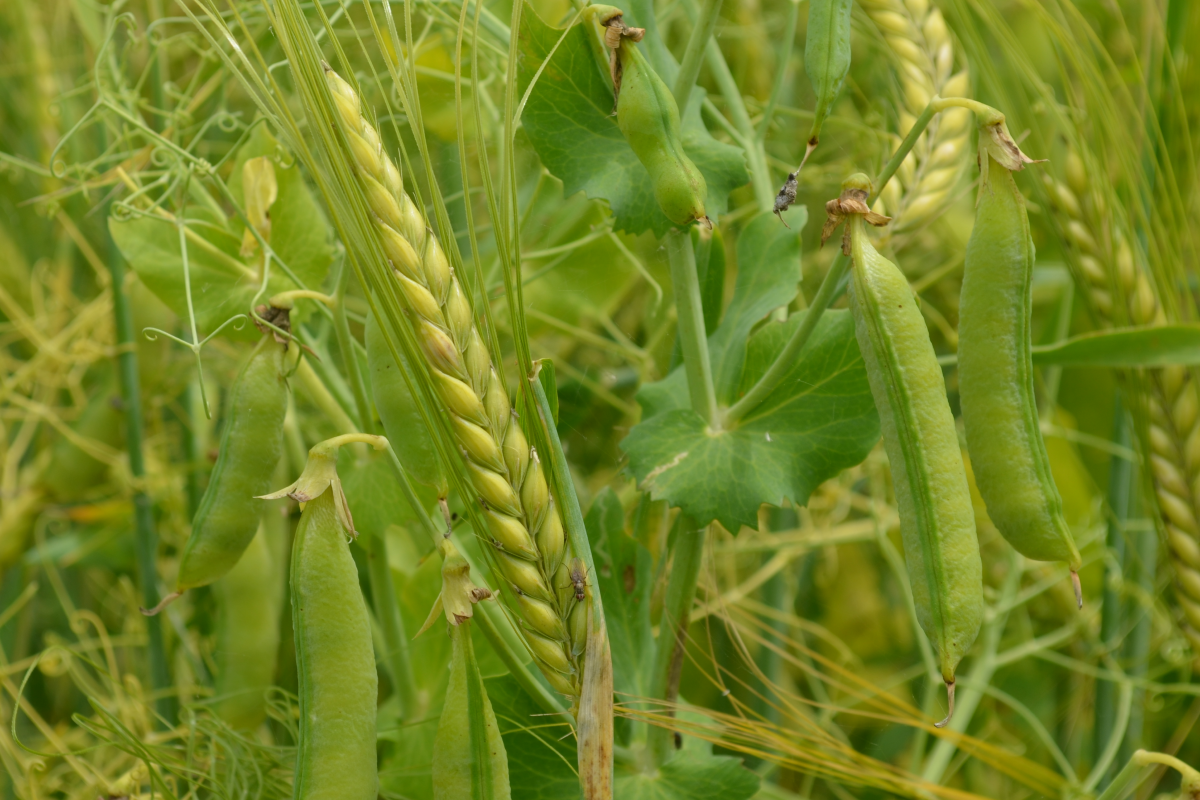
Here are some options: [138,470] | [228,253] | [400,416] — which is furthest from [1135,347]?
[138,470]

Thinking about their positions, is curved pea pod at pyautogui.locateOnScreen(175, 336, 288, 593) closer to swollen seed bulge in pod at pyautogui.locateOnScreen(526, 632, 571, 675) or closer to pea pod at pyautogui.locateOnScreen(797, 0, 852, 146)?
swollen seed bulge in pod at pyautogui.locateOnScreen(526, 632, 571, 675)

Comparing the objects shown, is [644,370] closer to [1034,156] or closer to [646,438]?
[646,438]

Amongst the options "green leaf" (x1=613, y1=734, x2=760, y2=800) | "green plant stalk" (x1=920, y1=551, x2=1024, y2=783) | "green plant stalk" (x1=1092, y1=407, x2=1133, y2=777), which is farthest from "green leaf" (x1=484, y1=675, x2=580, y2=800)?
"green plant stalk" (x1=1092, y1=407, x2=1133, y2=777)

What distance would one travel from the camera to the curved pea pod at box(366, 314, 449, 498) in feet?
1.31

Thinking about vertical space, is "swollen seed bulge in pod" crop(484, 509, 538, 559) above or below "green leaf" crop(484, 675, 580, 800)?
above

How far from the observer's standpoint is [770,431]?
46 centimetres

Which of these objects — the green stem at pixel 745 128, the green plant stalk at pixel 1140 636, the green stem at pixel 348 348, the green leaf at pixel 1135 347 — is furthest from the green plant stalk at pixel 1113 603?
the green stem at pixel 348 348

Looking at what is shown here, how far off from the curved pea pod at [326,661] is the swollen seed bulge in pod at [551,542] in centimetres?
8

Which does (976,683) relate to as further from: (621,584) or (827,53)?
(827,53)

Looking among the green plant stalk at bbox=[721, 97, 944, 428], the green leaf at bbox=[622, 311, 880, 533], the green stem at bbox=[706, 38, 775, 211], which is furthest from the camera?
the green stem at bbox=[706, 38, 775, 211]

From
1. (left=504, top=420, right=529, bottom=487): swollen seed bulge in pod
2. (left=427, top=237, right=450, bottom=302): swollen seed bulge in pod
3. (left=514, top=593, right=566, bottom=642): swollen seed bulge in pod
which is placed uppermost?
(left=427, top=237, right=450, bottom=302): swollen seed bulge in pod

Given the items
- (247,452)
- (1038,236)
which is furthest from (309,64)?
(1038,236)

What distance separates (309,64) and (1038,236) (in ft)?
3.15

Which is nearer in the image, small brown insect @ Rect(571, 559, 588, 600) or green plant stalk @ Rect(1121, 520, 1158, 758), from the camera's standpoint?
small brown insect @ Rect(571, 559, 588, 600)
